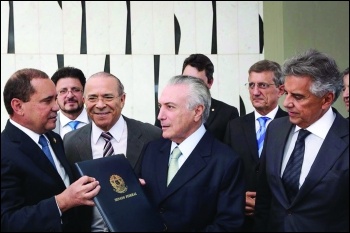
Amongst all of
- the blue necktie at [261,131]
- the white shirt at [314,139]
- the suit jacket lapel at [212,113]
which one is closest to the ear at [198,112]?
the white shirt at [314,139]

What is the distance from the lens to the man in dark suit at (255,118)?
424 cm

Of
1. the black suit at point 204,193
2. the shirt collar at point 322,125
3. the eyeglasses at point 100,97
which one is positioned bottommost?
the black suit at point 204,193

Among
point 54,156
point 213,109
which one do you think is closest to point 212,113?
point 213,109

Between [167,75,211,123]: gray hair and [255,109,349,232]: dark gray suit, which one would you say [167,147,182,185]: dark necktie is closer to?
[167,75,211,123]: gray hair

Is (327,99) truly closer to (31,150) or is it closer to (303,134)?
(303,134)

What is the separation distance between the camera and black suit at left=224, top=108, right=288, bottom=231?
4184 mm

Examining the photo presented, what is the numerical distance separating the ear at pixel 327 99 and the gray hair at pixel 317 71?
0.07 ft

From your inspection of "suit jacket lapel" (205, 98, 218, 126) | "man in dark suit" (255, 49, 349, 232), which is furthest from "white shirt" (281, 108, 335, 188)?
"suit jacket lapel" (205, 98, 218, 126)

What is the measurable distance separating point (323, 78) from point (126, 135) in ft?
4.57

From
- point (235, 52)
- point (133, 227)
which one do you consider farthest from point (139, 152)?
point (235, 52)

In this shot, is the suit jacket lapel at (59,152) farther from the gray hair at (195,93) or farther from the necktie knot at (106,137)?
the gray hair at (195,93)

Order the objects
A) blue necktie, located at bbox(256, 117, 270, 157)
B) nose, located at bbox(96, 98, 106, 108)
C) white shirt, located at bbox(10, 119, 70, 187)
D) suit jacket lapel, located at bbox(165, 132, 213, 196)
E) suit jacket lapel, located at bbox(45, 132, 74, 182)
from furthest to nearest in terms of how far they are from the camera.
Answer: blue necktie, located at bbox(256, 117, 270, 157)
nose, located at bbox(96, 98, 106, 108)
suit jacket lapel, located at bbox(45, 132, 74, 182)
white shirt, located at bbox(10, 119, 70, 187)
suit jacket lapel, located at bbox(165, 132, 213, 196)

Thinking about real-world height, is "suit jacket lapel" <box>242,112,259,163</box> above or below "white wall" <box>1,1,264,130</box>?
below

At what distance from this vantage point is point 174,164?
328cm
